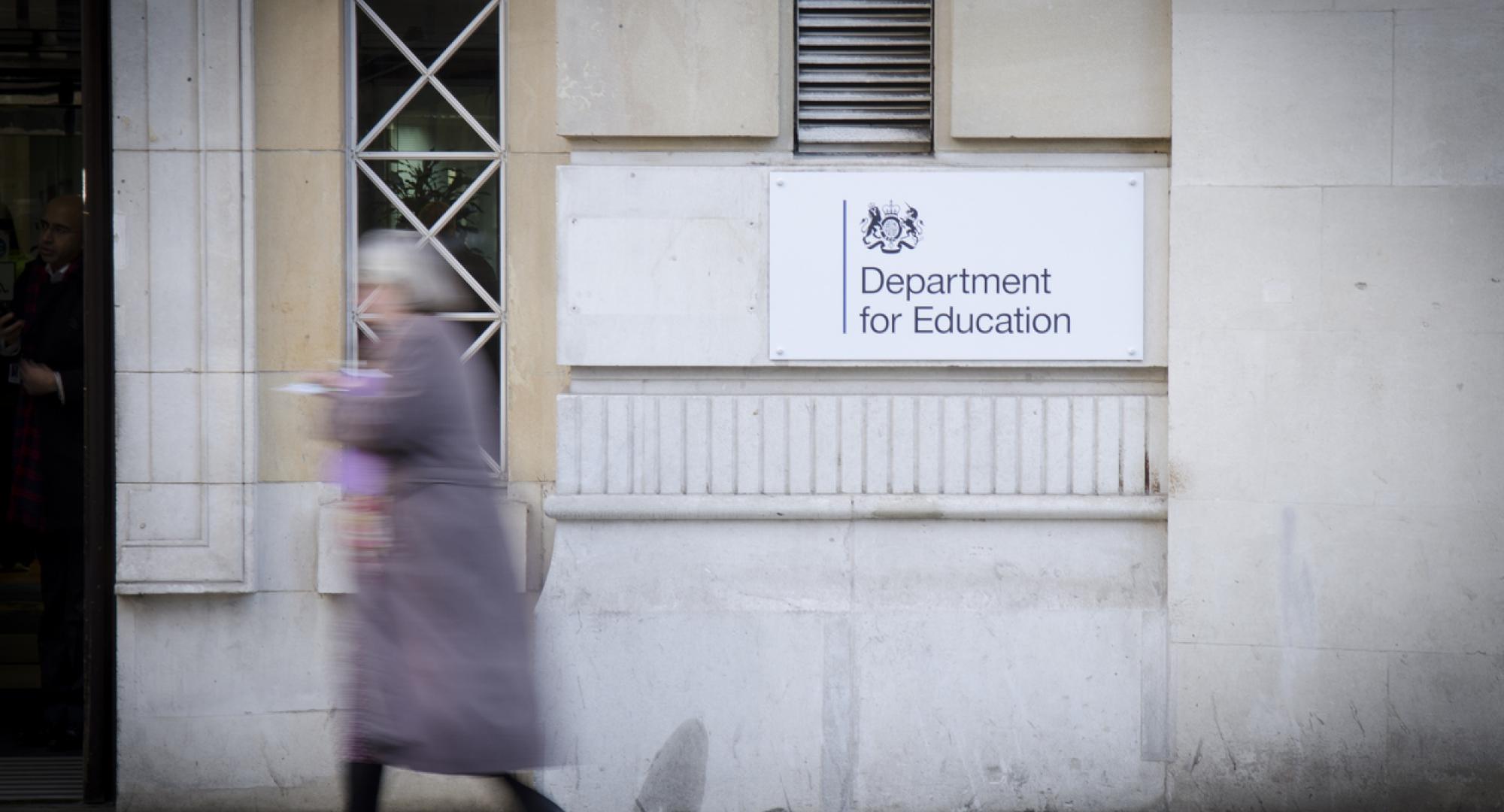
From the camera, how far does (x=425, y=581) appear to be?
3881mm

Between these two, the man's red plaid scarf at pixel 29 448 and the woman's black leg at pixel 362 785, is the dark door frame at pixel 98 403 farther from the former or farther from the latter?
the woman's black leg at pixel 362 785

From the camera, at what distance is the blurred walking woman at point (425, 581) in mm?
3883

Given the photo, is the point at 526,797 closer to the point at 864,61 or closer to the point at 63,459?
the point at 864,61

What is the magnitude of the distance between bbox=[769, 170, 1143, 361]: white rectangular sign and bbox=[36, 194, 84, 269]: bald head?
336 cm

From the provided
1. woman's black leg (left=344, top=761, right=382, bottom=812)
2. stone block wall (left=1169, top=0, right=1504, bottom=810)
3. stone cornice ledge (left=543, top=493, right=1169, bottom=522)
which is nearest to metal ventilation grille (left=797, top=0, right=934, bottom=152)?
stone block wall (left=1169, top=0, right=1504, bottom=810)

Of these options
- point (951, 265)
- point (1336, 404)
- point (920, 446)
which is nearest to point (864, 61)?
point (951, 265)

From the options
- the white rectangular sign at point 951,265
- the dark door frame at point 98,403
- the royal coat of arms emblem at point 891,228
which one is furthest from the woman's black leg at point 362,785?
the royal coat of arms emblem at point 891,228

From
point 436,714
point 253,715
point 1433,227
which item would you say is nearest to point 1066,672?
point 1433,227

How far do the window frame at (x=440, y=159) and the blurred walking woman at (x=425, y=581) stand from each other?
1914mm

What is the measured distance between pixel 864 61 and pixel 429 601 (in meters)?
3.04

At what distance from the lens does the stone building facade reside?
18.4ft

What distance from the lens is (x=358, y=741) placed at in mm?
3975

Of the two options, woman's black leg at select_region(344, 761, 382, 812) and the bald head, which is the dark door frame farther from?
woman's black leg at select_region(344, 761, 382, 812)

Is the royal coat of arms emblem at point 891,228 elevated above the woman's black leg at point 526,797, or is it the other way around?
the royal coat of arms emblem at point 891,228
